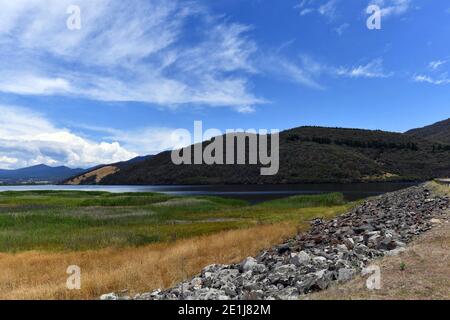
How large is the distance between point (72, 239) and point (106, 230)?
5423 mm

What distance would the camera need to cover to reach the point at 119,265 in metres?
→ 24.4

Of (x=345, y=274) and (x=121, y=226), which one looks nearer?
(x=345, y=274)

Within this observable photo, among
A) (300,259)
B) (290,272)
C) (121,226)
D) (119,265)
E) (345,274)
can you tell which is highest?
(345,274)

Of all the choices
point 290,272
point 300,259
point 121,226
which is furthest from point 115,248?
point 290,272

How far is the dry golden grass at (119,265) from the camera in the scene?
18475 millimetres

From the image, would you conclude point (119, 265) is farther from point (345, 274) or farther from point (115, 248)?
point (345, 274)

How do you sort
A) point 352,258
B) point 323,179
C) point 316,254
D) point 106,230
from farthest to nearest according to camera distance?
point 323,179
point 106,230
point 316,254
point 352,258

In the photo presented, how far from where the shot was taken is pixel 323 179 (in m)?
184

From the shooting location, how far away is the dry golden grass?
18.5 metres
